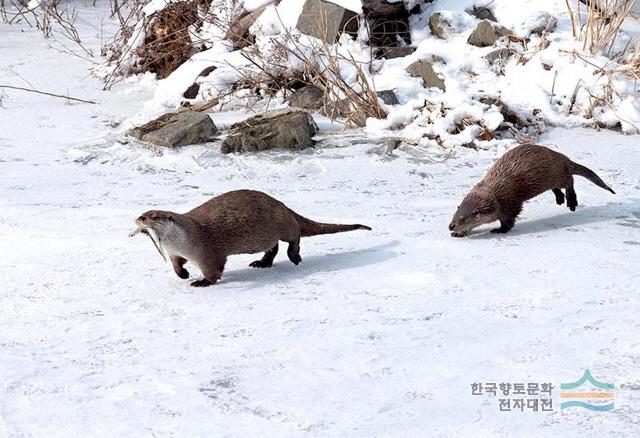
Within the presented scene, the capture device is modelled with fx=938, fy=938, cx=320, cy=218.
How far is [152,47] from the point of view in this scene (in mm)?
7684

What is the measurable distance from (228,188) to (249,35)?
2501 millimetres

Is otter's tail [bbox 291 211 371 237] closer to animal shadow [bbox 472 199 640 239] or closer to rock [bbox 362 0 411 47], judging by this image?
animal shadow [bbox 472 199 640 239]

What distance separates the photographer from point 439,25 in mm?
7117

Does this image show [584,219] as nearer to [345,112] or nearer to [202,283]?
[202,283]

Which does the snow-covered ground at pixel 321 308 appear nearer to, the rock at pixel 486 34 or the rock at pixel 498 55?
the rock at pixel 498 55

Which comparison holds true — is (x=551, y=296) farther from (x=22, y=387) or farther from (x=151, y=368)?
(x=22, y=387)

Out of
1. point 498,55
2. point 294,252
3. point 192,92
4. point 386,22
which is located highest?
point 386,22

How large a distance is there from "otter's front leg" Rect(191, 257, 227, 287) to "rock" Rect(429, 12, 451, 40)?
4.09 meters

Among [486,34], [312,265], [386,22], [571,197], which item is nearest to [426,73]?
[486,34]

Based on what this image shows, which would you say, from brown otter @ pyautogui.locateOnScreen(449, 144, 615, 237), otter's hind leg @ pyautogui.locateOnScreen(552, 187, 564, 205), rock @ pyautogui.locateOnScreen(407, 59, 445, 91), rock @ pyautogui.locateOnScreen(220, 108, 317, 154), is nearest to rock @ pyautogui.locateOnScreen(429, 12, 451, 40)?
rock @ pyautogui.locateOnScreen(407, 59, 445, 91)

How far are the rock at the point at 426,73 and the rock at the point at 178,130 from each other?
1.59m

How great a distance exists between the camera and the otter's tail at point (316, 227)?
12.6ft

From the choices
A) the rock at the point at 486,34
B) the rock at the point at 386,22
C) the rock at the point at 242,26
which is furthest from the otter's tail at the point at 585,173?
the rock at the point at 242,26

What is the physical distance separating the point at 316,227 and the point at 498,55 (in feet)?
11.0
